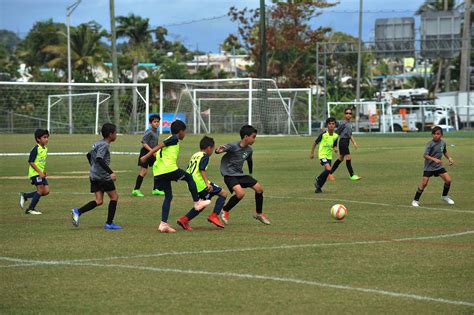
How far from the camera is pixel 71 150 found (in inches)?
1715

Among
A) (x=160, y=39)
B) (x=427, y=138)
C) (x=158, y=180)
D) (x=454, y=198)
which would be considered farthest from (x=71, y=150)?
(x=160, y=39)

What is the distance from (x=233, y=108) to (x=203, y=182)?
1769 inches

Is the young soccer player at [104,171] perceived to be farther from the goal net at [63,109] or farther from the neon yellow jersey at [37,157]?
the goal net at [63,109]

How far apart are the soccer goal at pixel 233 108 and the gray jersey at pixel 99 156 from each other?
1605 inches

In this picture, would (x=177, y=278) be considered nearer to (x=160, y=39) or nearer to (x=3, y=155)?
(x=3, y=155)

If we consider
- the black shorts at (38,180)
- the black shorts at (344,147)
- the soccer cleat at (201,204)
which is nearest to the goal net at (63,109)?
the black shorts at (344,147)

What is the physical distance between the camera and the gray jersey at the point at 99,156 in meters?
15.2

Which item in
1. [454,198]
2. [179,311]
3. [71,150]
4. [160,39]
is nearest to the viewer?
[179,311]

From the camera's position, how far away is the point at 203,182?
15.3 m

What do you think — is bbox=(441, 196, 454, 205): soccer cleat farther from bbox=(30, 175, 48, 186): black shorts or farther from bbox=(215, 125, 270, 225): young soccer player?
bbox=(30, 175, 48, 186): black shorts

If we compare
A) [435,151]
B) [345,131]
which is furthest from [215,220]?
[345,131]

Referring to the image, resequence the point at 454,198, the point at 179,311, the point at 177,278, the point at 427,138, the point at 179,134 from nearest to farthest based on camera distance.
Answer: the point at 179,311 < the point at 177,278 < the point at 179,134 < the point at 454,198 < the point at 427,138

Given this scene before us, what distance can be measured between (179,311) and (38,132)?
978 centimetres

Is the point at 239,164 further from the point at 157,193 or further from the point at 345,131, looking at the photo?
the point at 345,131
